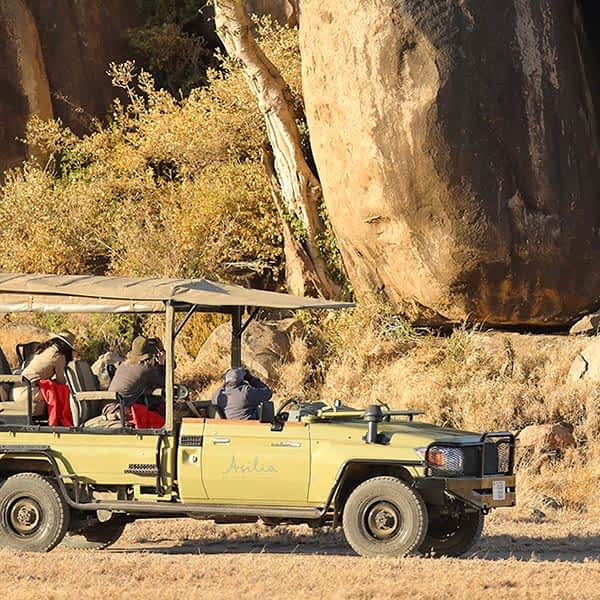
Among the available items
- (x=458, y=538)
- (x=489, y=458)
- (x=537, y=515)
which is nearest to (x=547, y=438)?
(x=537, y=515)

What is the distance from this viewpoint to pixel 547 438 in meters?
16.6

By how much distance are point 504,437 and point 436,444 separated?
79 cm

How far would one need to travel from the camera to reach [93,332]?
2189cm

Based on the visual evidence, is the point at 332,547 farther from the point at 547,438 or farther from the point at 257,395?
the point at 547,438

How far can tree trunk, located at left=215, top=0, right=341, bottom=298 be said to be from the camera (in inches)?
831

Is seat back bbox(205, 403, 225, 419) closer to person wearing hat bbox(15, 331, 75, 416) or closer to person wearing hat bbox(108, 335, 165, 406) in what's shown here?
person wearing hat bbox(108, 335, 165, 406)

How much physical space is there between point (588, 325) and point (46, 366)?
8579 mm

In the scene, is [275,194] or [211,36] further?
[211,36]

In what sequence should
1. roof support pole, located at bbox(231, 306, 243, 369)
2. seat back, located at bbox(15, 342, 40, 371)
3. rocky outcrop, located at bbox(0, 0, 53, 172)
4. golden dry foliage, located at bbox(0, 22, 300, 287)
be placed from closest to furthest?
1. seat back, located at bbox(15, 342, 40, 371)
2. roof support pole, located at bbox(231, 306, 243, 369)
3. golden dry foliage, located at bbox(0, 22, 300, 287)
4. rocky outcrop, located at bbox(0, 0, 53, 172)

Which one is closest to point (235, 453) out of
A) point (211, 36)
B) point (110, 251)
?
point (110, 251)

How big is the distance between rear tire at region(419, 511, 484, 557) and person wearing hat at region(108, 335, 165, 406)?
2.49 metres

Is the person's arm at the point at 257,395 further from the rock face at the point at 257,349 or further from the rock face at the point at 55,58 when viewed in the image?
the rock face at the point at 55,58

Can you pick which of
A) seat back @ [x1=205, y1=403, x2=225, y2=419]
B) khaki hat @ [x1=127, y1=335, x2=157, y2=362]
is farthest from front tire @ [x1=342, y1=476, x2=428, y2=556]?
khaki hat @ [x1=127, y1=335, x2=157, y2=362]

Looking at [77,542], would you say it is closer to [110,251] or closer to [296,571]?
[296,571]
